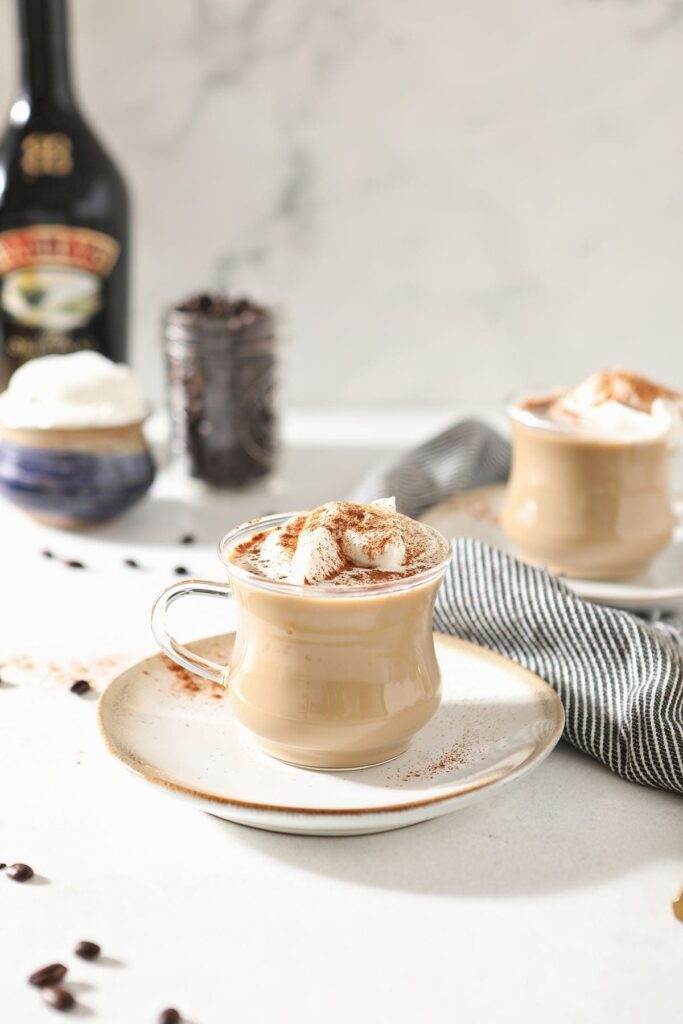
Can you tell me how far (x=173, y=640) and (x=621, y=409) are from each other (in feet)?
1.82

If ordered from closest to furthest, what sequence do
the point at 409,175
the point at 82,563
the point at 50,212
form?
the point at 82,563, the point at 50,212, the point at 409,175

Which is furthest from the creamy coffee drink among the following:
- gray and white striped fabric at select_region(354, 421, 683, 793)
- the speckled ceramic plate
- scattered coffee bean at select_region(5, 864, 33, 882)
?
scattered coffee bean at select_region(5, 864, 33, 882)

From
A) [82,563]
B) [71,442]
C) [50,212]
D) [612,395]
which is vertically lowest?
[82,563]

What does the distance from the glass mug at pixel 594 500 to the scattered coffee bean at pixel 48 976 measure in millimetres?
739

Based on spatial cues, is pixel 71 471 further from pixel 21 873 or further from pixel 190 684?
pixel 21 873

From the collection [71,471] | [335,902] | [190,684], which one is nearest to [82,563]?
[71,471]

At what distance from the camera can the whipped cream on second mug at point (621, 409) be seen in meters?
1.25

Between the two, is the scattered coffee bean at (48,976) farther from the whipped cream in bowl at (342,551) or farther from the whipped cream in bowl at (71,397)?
the whipped cream in bowl at (71,397)

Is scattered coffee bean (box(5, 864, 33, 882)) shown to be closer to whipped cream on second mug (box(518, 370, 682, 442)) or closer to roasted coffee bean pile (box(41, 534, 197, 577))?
roasted coffee bean pile (box(41, 534, 197, 577))

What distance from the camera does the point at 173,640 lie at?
3.06ft

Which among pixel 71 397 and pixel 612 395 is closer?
pixel 612 395

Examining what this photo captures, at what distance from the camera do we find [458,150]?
1966 millimetres

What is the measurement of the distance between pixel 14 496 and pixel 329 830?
806 millimetres

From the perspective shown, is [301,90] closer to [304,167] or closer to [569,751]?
[304,167]
